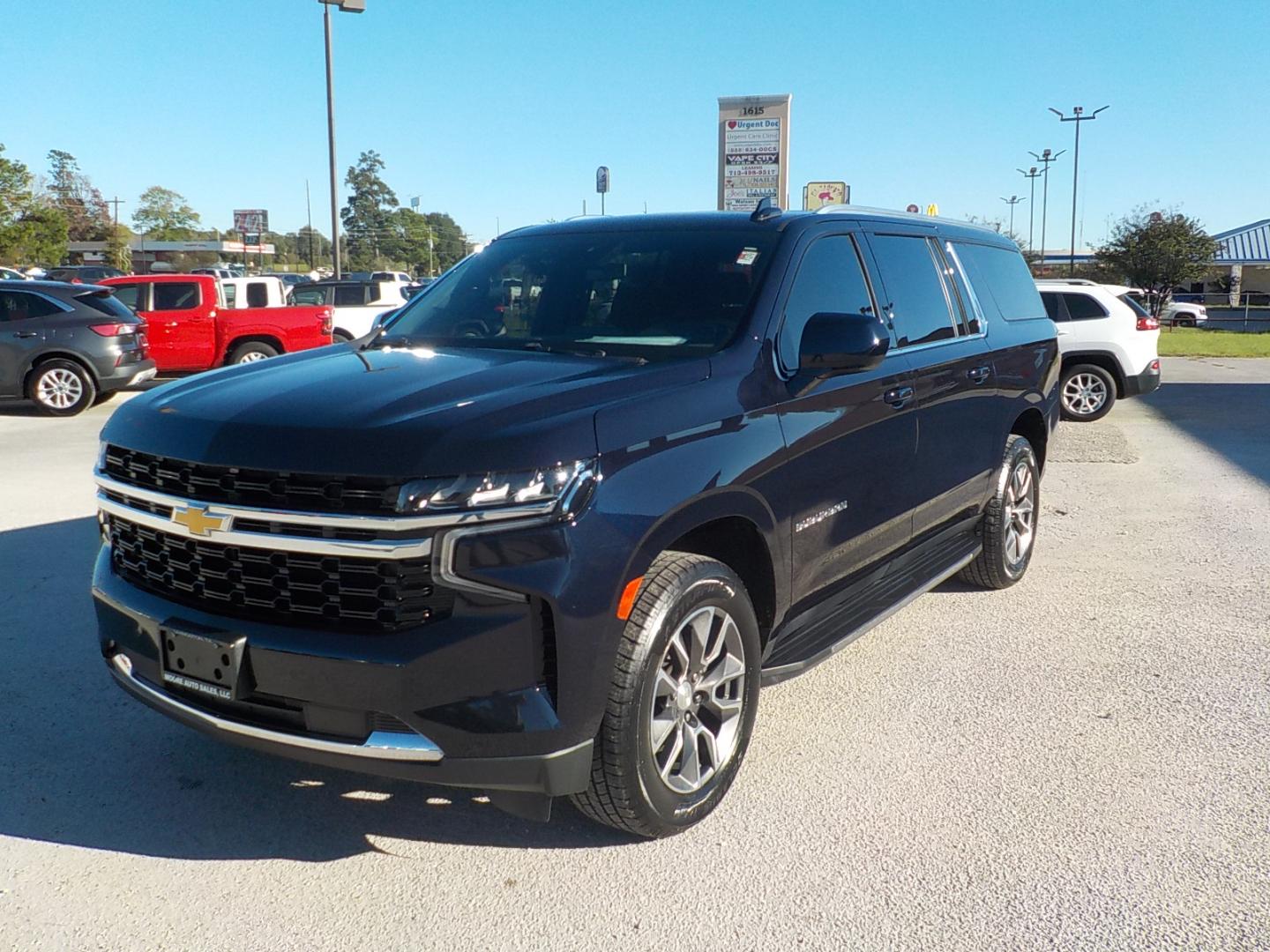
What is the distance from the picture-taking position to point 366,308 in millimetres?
20797

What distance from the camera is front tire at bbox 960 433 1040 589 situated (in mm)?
5750

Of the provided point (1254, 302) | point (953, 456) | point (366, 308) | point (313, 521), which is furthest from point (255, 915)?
point (1254, 302)

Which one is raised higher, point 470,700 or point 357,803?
point 470,700

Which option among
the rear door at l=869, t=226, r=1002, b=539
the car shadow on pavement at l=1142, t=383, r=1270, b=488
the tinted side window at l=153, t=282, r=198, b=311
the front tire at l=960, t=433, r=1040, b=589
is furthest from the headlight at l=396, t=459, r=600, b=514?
the tinted side window at l=153, t=282, r=198, b=311

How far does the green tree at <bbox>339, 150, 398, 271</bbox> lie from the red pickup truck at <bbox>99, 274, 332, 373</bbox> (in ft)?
402

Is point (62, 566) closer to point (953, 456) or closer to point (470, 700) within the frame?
point (470, 700)

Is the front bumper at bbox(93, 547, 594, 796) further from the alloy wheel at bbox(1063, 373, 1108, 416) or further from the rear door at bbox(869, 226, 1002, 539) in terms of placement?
the alloy wheel at bbox(1063, 373, 1108, 416)

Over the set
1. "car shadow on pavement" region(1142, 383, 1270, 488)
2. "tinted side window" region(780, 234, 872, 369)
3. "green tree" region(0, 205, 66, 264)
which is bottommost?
"car shadow on pavement" region(1142, 383, 1270, 488)

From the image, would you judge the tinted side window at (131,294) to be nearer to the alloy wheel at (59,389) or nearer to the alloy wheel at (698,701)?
the alloy wheel at (59,389)

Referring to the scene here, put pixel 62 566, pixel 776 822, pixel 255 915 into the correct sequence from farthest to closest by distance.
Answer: pixel 62 566
pixel 776 822
pixel 255 915

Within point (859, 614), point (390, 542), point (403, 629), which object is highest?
point (390, 542)

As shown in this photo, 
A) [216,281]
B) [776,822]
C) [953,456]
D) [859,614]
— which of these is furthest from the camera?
[216,281]

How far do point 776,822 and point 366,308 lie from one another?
61.4 feet

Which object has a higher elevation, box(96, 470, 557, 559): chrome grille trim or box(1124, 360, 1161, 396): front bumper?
box(96, 470, 557, 559): chrome grille trim
